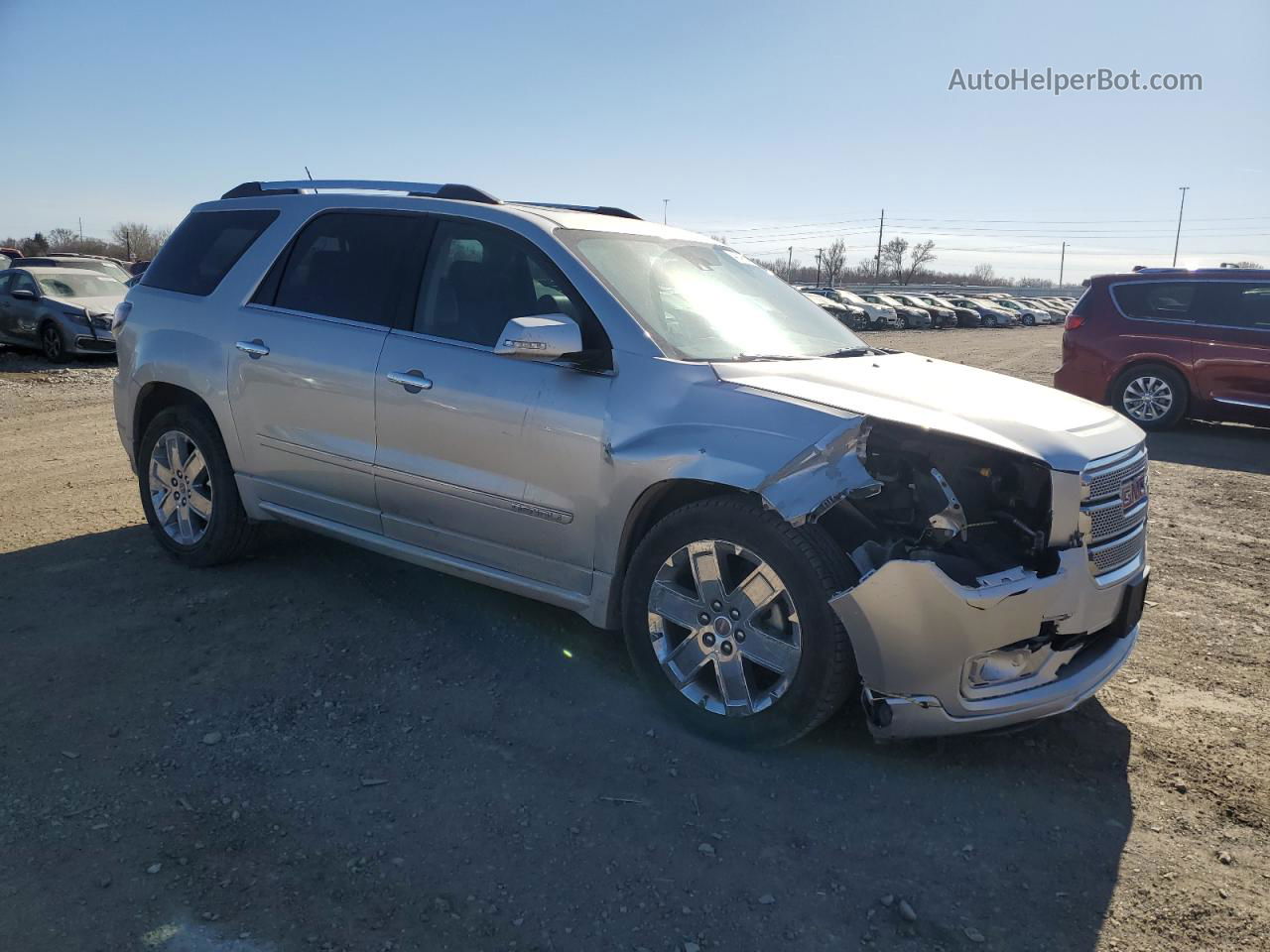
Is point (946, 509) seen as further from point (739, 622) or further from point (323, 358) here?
point (323, 358)

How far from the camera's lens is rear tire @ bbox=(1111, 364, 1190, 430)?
415 inches

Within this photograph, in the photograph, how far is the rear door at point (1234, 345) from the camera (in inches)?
392

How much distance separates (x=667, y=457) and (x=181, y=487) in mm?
3103

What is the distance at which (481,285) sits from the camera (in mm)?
4066

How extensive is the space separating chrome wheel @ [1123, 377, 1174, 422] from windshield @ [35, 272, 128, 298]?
1511 centimetres

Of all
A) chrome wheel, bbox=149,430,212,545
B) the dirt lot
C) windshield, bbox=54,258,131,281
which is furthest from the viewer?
windshield, bbox=54,258,131,281

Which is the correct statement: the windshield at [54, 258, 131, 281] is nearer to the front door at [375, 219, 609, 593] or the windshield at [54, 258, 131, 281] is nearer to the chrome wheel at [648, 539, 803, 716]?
the front door at [375, 219, 609, 593]

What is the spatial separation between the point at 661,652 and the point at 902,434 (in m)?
1.17

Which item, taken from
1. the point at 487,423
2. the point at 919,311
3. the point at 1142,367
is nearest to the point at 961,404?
the point at 487,423

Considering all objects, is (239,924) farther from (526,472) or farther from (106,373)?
(106,373)

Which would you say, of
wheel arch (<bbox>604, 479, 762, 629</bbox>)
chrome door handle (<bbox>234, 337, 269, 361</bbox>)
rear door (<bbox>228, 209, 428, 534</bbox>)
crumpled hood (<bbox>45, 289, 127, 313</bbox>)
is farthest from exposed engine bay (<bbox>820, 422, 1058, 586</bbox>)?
crumpled hood (<bbox>45, 289, 127, 313</bbox>)

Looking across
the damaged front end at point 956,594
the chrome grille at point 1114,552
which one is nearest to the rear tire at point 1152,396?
the chrome grille at point 1114,552

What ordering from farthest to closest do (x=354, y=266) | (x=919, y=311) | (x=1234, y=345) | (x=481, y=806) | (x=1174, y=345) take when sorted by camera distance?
(x=919, y=311) < (x=1174, y=345) < (x=1234, y=345) < (x=354, y=266) < (x=481, y=806)

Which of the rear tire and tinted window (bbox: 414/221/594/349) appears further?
the rear tire
